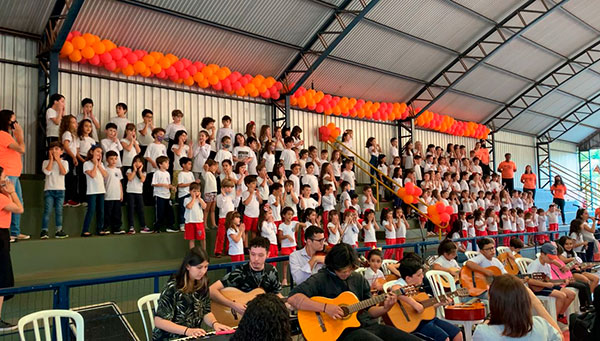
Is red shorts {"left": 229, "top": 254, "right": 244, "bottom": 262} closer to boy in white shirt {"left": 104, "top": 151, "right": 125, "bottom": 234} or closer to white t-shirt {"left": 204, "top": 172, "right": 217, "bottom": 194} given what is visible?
white t-shirt {"left": 204, "top": 172, "right": 217, "bottom": 194}

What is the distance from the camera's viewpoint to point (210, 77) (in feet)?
40.7

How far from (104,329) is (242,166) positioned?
17.6 feet

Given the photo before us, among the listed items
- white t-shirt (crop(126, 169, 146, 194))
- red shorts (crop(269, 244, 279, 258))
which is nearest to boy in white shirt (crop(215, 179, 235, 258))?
red shorts (crop(269, 244, 279, 258))

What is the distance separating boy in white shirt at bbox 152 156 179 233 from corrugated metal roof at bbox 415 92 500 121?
12.4 metres

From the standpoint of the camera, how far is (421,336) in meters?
5.23

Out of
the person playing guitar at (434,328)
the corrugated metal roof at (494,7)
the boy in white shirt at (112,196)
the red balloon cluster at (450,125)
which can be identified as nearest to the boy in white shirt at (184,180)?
the boy in white shirt at (112,196)

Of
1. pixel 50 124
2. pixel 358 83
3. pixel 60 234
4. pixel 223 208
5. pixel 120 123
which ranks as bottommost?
pixel 60 234

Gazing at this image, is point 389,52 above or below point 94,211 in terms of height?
above

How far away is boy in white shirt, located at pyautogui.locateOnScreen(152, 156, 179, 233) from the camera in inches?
361

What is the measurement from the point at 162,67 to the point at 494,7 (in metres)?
11.0

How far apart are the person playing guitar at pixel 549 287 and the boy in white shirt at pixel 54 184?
7.30 meters

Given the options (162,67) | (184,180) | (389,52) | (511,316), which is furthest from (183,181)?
(389,52)

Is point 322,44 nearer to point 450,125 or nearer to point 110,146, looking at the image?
point 110,146

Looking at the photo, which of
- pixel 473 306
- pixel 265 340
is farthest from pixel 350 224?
pixel 265 340
